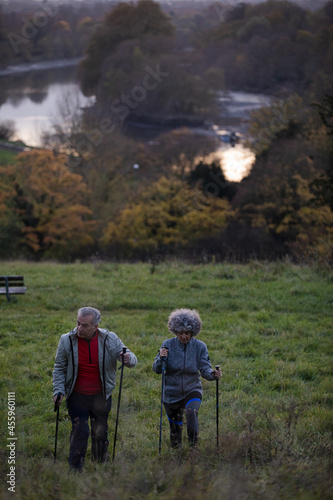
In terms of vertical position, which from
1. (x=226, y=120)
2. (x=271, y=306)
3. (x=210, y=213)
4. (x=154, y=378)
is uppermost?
(x=226, y=120)

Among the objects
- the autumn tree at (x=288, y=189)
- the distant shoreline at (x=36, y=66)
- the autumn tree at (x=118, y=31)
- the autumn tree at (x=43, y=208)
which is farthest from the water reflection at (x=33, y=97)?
the autumn tree at (x=288, y=189)

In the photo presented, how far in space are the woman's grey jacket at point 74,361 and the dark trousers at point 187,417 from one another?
60cm

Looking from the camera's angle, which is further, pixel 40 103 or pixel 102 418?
pixel 40 103

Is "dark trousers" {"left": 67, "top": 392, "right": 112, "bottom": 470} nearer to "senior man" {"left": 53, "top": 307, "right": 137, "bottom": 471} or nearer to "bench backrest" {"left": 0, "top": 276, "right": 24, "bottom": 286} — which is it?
"senior man" {"left": 53, "top": 307, "right": 137, "bottom": 471}

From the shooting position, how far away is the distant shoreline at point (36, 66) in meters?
67.1

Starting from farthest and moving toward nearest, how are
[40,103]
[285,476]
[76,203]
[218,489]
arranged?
[40,103], [76,203], [285,476], [218,489]

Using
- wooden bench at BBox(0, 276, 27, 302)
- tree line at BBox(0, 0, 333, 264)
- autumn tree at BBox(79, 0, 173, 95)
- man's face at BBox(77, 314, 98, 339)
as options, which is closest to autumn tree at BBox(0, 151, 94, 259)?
tree line at BBox(0, 0, 333, 264)

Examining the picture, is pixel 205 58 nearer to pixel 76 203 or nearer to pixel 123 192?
pixel 123 192

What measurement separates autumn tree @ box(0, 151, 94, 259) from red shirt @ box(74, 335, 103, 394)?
26.1 metres

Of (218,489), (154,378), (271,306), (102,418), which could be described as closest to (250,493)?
(218,489)

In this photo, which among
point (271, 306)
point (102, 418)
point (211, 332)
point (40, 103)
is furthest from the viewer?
point (40, 103)

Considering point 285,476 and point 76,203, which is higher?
point 76,203

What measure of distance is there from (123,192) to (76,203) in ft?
17.6

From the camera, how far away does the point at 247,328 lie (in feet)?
30.0
